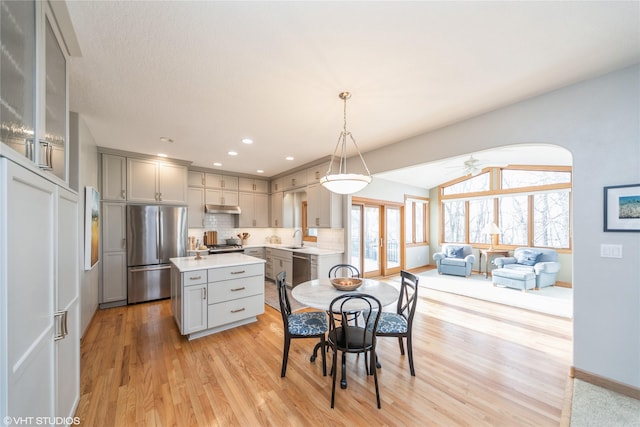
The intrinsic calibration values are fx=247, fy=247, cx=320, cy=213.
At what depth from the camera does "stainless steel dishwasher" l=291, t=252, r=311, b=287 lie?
4.71 metres

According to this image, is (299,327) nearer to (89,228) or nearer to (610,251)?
(610,251)

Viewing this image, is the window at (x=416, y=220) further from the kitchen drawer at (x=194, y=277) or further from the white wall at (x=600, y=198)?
the kitchen drawer at (x=194, y=277)

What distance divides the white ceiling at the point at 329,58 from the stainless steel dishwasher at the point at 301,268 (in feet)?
8.58

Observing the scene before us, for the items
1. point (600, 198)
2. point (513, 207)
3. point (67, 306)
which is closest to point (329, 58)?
point (67, 306)

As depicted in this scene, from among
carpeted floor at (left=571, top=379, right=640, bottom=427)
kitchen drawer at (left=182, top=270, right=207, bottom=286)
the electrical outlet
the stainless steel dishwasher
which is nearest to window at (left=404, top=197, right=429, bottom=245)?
the stainless steel dishwasher

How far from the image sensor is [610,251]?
2098 millimetres

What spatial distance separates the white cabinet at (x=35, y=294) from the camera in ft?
2.87

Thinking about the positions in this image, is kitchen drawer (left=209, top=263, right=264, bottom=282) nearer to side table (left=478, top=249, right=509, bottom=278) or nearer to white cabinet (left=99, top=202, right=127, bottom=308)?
white cabinet (left=99, top=202, right=127, bottom=308)

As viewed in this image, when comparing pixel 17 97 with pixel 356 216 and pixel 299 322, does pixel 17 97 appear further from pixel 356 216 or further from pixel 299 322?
pixel 356 216

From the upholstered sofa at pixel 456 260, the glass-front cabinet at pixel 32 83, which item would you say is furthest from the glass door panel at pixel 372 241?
the glass-front cabinet at pixel 32 83

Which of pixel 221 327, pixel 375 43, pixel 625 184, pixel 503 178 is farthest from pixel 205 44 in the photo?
pixel 503 178

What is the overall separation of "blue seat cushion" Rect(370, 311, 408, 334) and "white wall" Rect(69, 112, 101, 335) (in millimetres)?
3206

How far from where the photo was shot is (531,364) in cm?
249

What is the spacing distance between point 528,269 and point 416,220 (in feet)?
10.1
